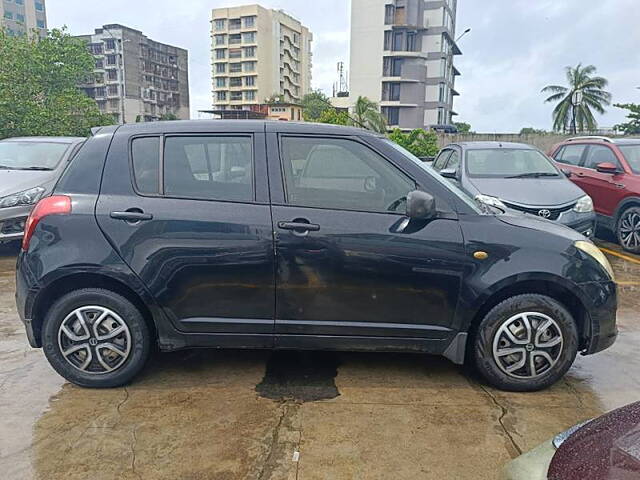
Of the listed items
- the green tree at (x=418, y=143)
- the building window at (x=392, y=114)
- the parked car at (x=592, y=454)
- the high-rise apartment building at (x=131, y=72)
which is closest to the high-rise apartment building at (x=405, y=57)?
the building window at (x=392, y=114)

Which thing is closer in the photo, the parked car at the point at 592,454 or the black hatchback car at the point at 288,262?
the parked car at the point at 592,454

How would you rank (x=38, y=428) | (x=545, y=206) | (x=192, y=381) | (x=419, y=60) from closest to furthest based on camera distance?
(x=38, y=428) < (x=192, y=381) < (x=545, y=206) < (x=419, y=60)

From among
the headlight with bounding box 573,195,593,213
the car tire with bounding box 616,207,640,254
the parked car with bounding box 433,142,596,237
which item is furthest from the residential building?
the headlight with bounding box 573,195,593,213

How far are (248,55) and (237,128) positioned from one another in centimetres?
7243

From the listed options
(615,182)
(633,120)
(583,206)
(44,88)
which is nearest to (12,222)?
(583,206)

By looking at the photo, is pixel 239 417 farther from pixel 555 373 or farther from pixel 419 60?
pixel 419 60

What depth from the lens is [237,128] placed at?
329cm

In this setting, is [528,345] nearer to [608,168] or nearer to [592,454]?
[592,454]

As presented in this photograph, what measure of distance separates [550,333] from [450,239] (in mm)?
896

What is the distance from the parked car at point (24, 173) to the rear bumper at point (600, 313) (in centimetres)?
540

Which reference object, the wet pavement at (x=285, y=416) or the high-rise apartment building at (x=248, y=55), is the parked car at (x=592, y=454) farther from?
the high-rise apartment building at (x=248, y=55)

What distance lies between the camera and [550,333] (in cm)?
317

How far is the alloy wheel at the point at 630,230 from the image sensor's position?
7.41 meters

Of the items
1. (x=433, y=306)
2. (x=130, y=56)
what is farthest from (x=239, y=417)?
(x=130, y=56)
